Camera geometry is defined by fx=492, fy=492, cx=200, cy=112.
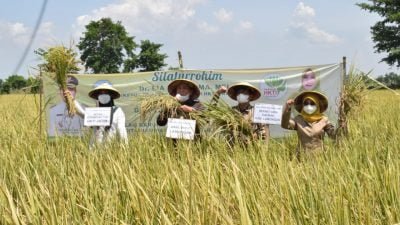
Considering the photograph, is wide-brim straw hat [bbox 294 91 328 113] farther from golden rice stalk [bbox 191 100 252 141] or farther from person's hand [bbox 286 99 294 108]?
golden rice stalk [bbox 191 100 252 141]

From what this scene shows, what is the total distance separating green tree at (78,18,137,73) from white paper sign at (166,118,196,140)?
30.2 meters

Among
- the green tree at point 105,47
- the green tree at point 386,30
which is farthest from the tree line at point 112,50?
the green tree at point 386,30

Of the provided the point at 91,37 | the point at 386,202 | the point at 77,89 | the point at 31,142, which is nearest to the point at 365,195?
the point at 386,202

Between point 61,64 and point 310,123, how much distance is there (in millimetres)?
2388

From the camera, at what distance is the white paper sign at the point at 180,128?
390 centimetres

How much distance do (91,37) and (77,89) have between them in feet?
146

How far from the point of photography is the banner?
6.46 metres

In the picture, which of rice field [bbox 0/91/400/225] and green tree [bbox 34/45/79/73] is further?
green tree [bbox 34/45/79/73]

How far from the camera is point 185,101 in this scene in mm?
Answer: 4438

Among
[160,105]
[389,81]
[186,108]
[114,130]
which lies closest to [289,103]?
[186,108]

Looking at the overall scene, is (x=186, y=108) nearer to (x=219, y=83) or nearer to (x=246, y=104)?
Answer: (x=246, y=104)

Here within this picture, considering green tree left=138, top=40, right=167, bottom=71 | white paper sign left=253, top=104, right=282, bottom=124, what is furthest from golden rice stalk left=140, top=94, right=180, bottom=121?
green tree left=138, top=40, right=167, bottom=71

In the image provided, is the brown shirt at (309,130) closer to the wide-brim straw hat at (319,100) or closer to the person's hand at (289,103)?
the person's hand at (289,103)

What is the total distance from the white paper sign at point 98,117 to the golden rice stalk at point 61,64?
1.23 feet
